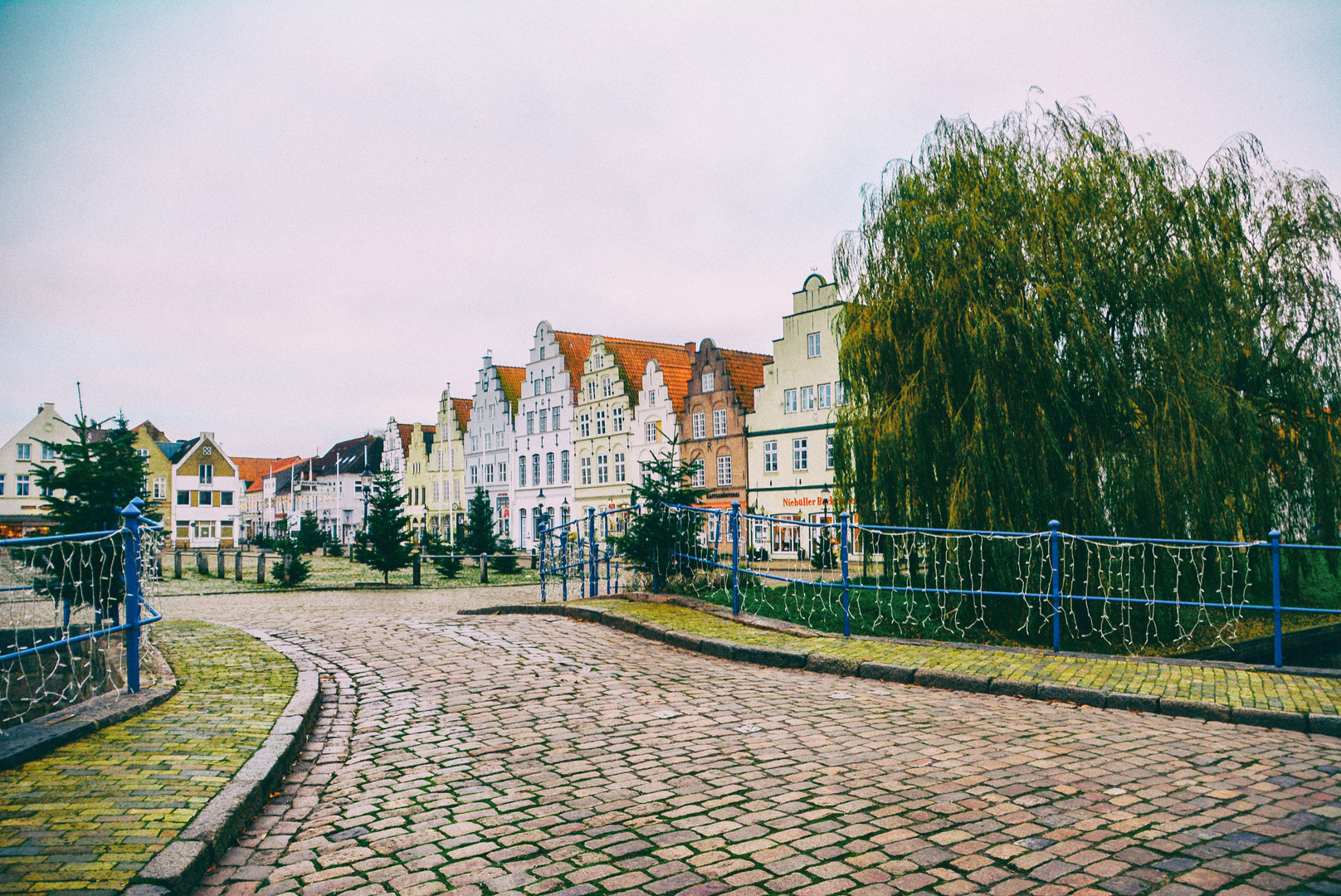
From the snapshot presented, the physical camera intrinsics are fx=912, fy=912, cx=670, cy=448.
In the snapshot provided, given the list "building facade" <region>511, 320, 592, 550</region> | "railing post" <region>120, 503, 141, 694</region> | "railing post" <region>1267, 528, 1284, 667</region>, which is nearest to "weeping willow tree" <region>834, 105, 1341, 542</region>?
"railing post" <region>1267, 528, 1284, 667</region>

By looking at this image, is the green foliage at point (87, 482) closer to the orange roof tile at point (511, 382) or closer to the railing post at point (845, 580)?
the railing post at point (845, 580)

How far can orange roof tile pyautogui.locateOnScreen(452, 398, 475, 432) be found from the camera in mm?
73875

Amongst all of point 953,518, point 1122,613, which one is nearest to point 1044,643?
point 1122,613

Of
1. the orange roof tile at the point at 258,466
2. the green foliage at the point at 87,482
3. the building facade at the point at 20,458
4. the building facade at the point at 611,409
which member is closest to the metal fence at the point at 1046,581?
the green foliage at the point at 87,482

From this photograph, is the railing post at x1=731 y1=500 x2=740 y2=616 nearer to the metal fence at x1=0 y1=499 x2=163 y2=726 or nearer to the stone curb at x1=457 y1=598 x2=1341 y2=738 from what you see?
the stone curb at x1=457 y1=598 x2=1341 y2=738

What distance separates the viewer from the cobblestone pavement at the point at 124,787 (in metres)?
3.83

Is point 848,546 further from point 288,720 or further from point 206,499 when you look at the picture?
point 206,499

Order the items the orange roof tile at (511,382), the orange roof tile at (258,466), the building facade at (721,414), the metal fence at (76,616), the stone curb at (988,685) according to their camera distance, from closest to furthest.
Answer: the stone curb at (988,685)
the metal fence at (76,616)
the building facade at (721,414)
the orange roof tile at (511,382)
the orange roof tile at (258,466)

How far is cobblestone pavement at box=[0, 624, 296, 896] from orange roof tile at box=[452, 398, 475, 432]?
67090 mm

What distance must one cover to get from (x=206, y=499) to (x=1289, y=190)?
8545cm

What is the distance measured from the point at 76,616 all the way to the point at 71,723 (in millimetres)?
6256

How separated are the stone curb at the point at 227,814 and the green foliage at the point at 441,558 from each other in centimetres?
2269

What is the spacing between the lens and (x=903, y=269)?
12422mm

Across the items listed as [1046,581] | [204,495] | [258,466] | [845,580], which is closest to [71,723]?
[845,580]
